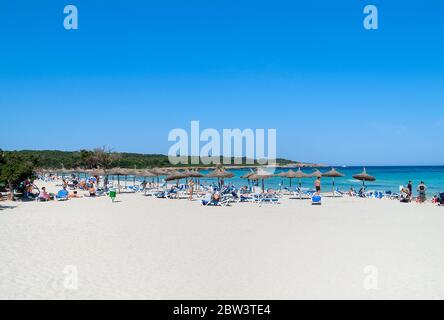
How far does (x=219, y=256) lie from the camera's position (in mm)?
7219

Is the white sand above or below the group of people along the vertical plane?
below

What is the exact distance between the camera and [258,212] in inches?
571

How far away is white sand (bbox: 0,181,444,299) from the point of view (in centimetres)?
534

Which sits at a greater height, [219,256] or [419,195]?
[419,195]

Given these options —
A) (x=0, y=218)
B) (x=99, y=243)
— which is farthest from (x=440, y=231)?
(x=0, y=218)

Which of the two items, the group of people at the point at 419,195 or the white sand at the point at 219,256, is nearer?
the white sand at the point at 219,256

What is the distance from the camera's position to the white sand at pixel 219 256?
17.5ft

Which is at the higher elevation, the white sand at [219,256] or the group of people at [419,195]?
the group of people at [419,195]

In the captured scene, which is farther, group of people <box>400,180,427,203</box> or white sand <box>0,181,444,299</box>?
group of people <box>400,180,427,203</box>
